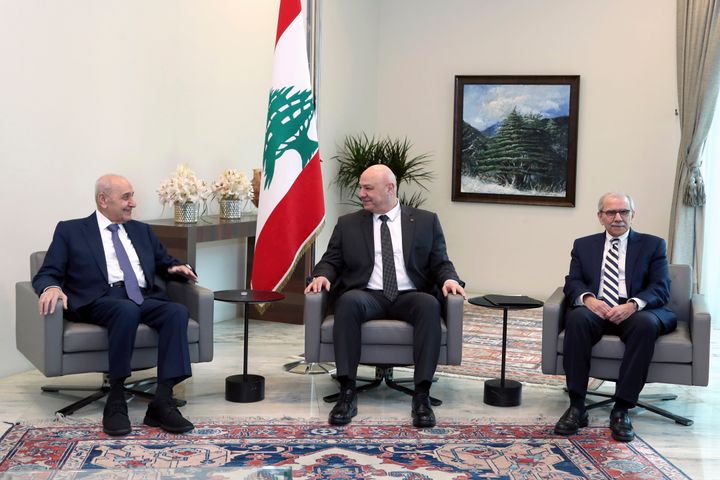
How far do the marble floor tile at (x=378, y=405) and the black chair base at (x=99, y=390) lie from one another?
44 mm

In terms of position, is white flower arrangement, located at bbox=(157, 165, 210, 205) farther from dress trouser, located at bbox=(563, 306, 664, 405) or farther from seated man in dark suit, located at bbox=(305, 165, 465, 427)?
dress trouser, located at bbox=(563, 306, 664, 405)

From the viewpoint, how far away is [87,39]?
19.2ft

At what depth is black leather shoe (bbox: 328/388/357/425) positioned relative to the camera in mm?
4625

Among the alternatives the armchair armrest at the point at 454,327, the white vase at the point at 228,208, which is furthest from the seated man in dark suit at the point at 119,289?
the white vase at the point at 228,208

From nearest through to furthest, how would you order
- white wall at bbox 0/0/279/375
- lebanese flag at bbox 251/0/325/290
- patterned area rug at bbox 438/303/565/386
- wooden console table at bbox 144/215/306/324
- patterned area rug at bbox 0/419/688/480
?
1. patterned area rug at bbox 0/419/688/480
2. white wall at bbox 0/0/279/375
3. patterned area rug at bbox 438/303/565/386
4. lebanese flag at bbox 251/0/325/290
5. wooden console table at bbox 144/215/306/324

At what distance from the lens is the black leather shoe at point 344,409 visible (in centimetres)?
462

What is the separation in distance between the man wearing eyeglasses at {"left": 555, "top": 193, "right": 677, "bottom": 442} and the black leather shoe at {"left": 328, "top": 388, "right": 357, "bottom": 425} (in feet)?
3.49

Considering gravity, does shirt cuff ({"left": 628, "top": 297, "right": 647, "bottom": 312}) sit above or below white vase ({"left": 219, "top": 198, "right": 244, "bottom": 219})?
below

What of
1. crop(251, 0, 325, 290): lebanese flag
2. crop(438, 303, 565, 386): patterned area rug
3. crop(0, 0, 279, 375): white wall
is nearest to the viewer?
crop(0, 0, 279, 375): white wall

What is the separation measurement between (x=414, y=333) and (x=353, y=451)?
870 mm

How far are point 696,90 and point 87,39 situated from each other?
18.3 feet

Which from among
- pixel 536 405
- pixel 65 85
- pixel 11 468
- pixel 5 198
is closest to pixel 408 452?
pixel 536 405

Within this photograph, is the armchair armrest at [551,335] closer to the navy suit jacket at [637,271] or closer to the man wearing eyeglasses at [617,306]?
the man wearing eyeglasses at [617,306]

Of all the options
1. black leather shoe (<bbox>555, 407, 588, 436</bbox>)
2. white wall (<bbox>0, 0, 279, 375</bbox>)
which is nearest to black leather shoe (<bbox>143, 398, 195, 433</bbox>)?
white wall (<bbox>0, 0, 279, 375</bbox>)
